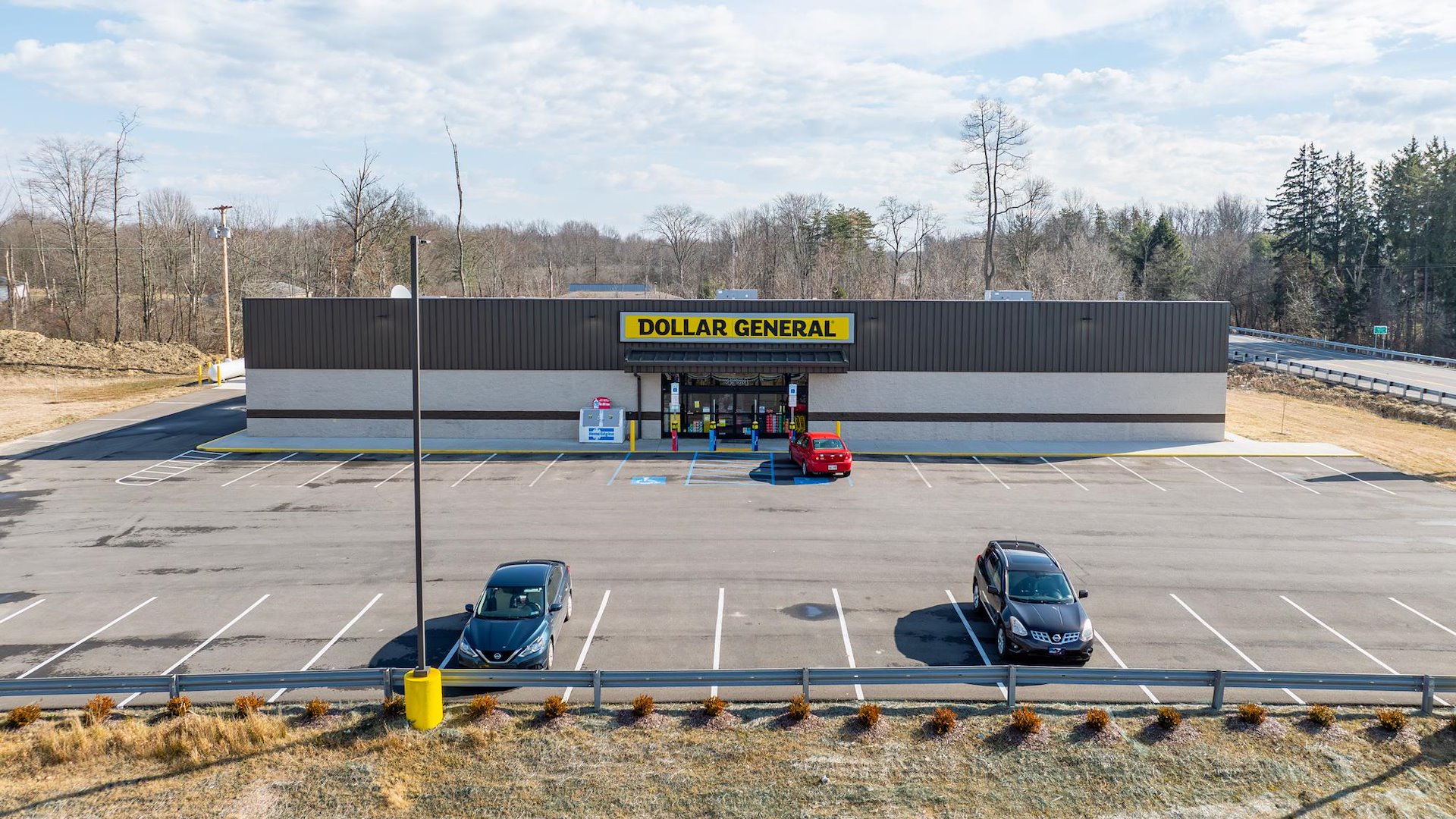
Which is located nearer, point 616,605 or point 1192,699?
point 1192,699

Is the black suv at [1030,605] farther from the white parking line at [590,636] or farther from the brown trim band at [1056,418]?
the brown trim band at [1056,418]

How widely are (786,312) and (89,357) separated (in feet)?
159

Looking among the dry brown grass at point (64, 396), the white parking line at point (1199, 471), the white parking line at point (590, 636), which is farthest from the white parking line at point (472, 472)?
the white parking line at point (1199, 471)

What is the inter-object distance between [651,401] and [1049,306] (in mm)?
16464

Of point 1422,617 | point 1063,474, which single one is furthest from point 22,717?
point 1063,474

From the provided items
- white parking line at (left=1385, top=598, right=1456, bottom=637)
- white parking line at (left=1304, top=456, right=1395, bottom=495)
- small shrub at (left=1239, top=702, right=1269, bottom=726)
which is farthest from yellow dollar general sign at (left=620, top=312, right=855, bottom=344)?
small shrub at (left=1239, top=702, right=1269, bottom=726)

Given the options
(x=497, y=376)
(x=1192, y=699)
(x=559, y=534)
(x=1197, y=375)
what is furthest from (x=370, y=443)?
(x=1197, y=375)

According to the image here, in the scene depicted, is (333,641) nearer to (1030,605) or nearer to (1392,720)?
(1030,605)

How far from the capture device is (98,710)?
12.7 meters

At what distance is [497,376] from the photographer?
35.5 m

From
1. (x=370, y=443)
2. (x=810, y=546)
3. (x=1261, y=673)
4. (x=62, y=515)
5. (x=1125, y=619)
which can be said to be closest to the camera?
(x=1261, y=673)

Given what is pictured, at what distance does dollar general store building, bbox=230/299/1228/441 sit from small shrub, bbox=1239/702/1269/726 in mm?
23092

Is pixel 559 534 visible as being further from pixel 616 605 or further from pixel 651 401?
pixel 651 401

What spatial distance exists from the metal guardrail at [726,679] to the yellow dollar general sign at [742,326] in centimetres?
2326
